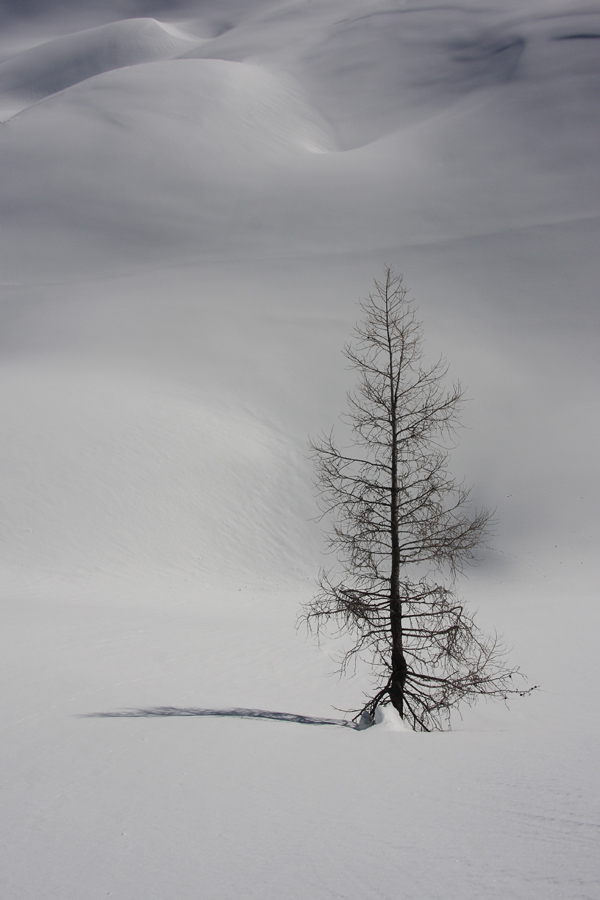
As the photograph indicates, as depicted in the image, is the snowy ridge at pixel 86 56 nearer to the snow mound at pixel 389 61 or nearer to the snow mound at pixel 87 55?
the snow mound at pixel 87 55

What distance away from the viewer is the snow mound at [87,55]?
11462cm

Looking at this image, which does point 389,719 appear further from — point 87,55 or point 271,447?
point 87,55

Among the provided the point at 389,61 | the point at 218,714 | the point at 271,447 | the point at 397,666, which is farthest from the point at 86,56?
the point at 397,666

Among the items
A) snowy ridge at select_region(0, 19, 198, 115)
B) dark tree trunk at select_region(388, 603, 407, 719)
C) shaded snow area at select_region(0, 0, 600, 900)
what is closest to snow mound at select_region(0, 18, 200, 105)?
snowy ridge at select_region(0, 19, 198, 115)

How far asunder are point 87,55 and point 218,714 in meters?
132

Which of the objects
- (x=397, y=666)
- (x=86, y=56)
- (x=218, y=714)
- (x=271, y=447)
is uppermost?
(x=86, y=56)

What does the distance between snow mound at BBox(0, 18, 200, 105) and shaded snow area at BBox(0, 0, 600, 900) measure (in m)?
42.3

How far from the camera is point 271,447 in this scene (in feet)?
89.6

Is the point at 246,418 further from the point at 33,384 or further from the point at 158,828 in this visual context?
the point at 158,828

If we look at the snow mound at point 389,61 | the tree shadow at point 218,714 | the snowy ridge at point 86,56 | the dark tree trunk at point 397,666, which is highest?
the snowy ridge at point 86,56

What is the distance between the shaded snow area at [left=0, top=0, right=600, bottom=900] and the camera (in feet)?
15.9

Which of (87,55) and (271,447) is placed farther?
(87,55)

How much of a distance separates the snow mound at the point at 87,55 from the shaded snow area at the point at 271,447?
42.3 meters

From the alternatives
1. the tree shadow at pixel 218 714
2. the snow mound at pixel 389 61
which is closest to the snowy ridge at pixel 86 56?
the snow mound at pixel 389 61
